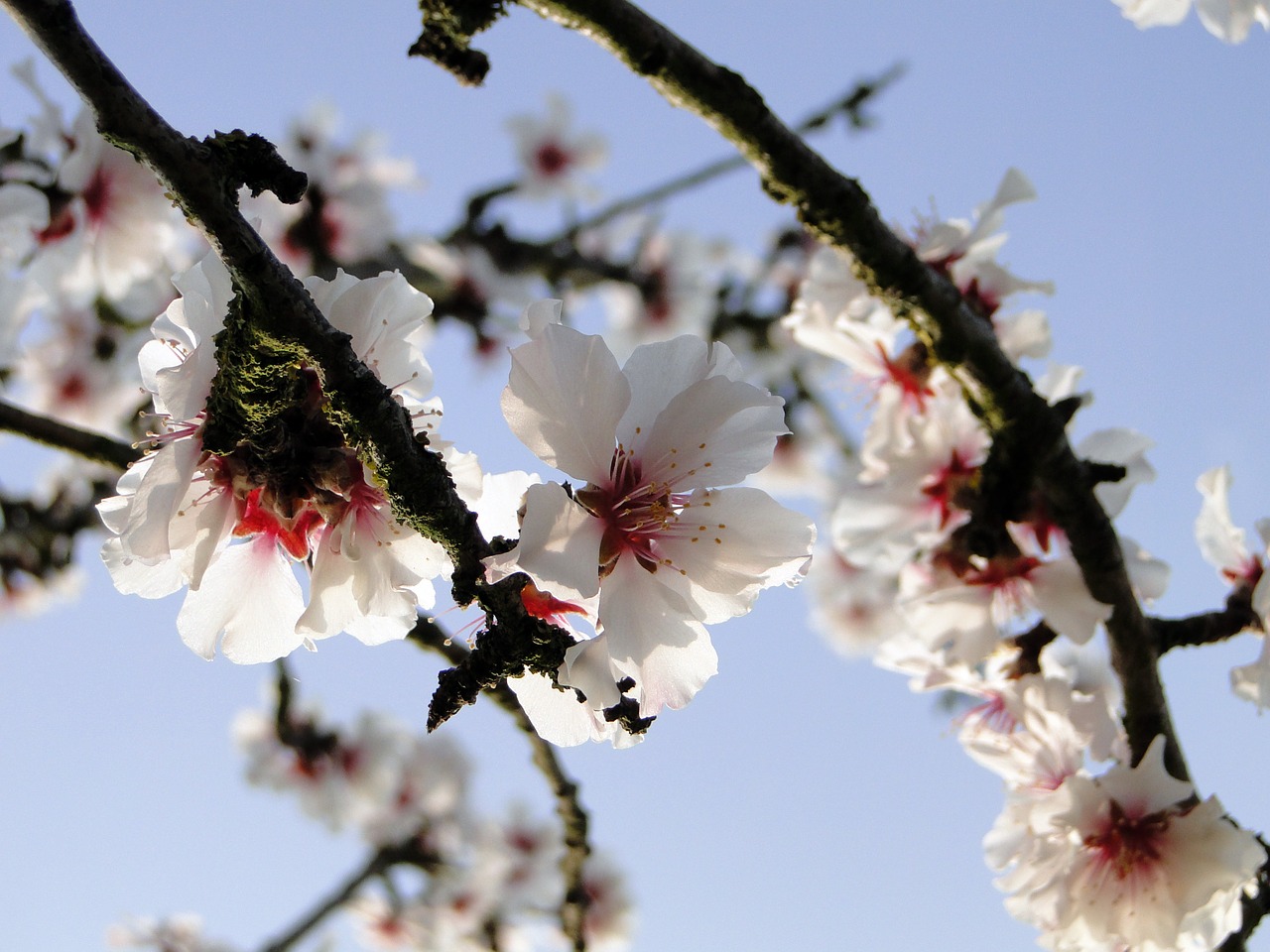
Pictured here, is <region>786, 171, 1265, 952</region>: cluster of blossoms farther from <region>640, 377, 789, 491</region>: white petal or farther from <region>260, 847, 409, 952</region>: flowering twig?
<region>260, 847, 409, 952</region>: flowering twig

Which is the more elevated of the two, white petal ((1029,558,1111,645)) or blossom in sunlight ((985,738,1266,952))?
white petal ((1029,558,1111,645))

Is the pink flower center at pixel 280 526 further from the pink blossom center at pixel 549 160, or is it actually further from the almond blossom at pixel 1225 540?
the pink blossom center at pixel 549 160

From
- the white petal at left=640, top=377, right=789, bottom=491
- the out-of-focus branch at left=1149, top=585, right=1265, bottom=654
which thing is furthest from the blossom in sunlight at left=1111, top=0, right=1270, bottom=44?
the white petal at left=640, top=377, right=789, bottom=491

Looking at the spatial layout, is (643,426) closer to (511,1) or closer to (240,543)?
(240,543)

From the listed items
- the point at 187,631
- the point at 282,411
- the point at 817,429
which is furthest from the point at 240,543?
the point at 817,429

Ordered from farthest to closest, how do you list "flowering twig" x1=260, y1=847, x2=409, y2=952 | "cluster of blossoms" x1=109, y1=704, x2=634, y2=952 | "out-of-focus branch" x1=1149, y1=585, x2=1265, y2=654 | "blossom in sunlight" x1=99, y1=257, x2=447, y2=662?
"cluster of blossoms" x1=109, y1=704, x2=634, y2=952 → "flowering twig" x1=260, y1=847, x2=409, y2=952 → "out-of-focus branch" x1=1149, y1=585, x2=1265, y2=654 → "blossom in sunlight" x1=99, y1=257, x2=447, y2=662
